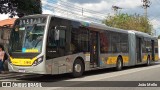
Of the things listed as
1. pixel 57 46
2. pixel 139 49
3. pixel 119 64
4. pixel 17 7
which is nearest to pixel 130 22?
pixel 139 49

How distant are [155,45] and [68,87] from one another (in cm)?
2181

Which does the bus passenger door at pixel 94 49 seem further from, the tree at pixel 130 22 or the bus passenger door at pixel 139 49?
the tree at pixel 130 22

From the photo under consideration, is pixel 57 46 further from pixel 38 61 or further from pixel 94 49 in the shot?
pixel 94 49

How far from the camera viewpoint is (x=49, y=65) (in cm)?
1516

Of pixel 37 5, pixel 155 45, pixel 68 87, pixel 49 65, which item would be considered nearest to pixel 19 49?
pixel 49 65

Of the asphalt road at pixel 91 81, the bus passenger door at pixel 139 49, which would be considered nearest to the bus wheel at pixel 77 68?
the asphalt road at pixel 91 81

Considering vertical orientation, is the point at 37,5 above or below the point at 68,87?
above

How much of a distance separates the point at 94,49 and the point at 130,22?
150 ft

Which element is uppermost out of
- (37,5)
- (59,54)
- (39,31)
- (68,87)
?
(37,5)

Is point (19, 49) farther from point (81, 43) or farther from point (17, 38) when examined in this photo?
point (81, 43)

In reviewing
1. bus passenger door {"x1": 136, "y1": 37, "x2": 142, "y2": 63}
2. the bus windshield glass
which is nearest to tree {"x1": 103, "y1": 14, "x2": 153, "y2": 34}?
bus passenger door {"x1": 136, "y1": 37, "x2": 142, "y2": 63}

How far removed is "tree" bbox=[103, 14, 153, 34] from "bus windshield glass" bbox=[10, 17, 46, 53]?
157ft

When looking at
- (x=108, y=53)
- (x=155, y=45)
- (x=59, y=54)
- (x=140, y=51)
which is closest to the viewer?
(x=59, y=54)

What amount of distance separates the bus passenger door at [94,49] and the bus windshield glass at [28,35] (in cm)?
466
